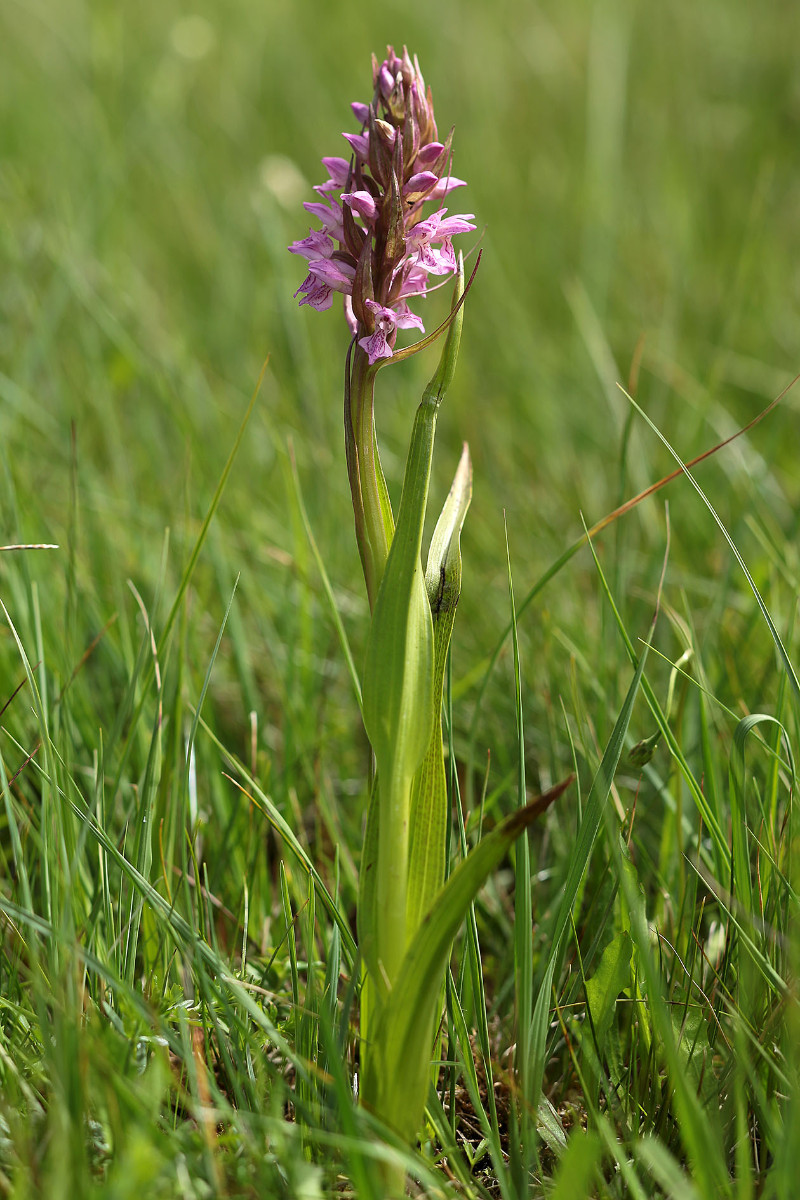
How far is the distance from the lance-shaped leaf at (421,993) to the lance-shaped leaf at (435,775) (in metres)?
0.09

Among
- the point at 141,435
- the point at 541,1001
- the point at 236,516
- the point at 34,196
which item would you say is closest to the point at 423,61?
the point at 34,196

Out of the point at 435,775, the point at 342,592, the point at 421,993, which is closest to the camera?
the point at 421,993

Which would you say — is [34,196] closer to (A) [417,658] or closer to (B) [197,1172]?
(A) [417,658]

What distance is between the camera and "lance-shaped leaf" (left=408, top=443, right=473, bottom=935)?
0.97 meters

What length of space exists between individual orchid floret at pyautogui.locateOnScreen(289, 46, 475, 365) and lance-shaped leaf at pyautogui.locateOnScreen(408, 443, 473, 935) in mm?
227

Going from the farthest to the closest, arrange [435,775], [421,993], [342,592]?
1. [342,592]
2. [435,775]
3. [421,993]

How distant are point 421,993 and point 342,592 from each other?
1.17 m

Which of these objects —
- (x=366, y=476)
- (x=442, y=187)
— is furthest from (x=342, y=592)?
(x=442, y=187)

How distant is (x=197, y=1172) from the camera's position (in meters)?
0.81

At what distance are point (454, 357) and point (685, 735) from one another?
2.68ft

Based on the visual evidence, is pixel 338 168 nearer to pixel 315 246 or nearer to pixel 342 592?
pixel 315 246

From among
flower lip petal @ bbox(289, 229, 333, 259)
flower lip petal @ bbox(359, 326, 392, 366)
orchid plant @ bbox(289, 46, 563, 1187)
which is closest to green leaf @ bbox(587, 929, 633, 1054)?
orchid plant @ bbox(289, 46, 563, 1187)

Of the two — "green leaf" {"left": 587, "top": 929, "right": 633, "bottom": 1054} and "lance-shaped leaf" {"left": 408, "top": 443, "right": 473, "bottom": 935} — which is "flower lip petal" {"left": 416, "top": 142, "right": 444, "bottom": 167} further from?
"green leaf" {"left": 587, "top": 929, "right": 633, "bottom": 1054}

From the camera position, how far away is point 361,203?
89cm
